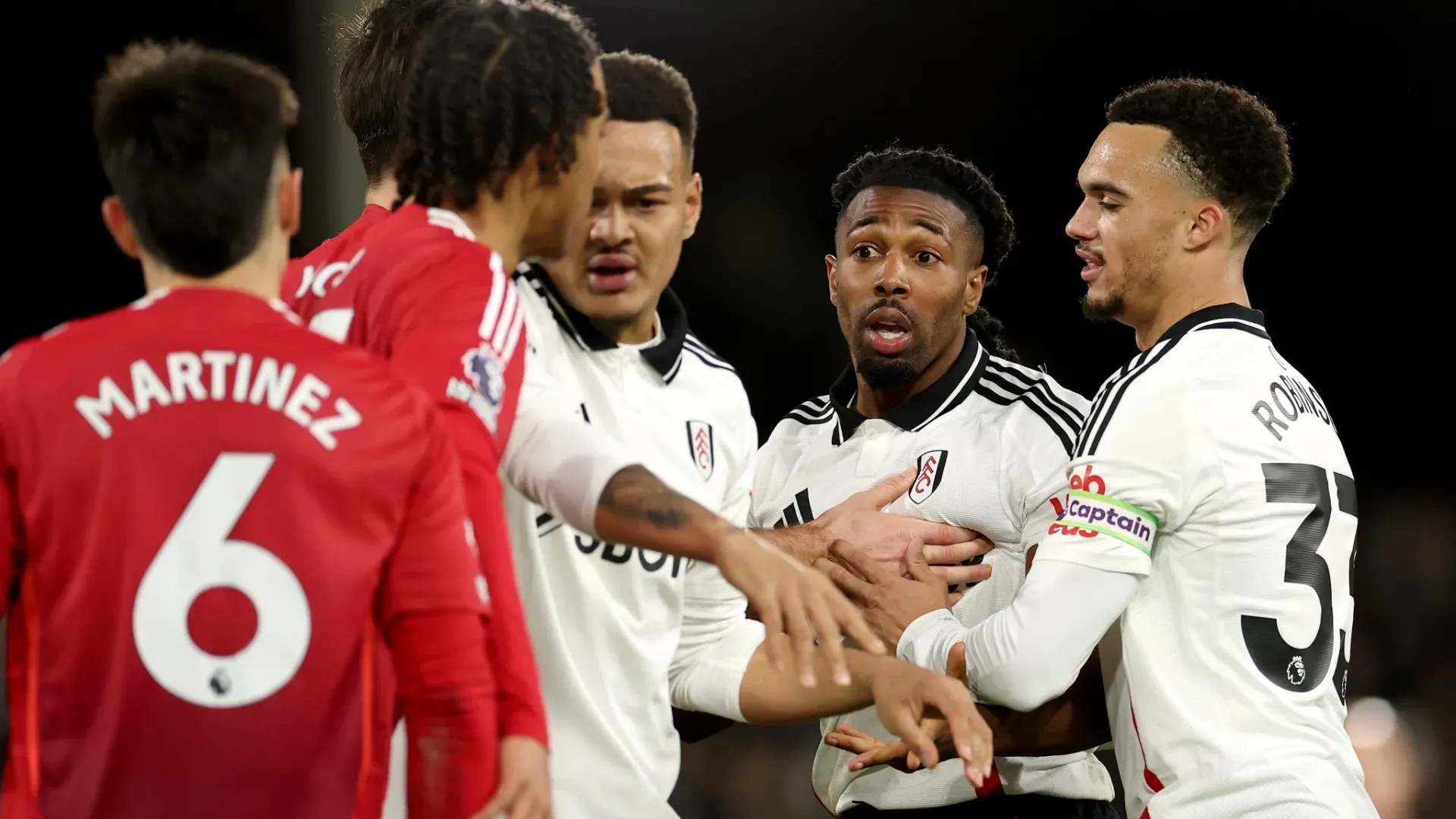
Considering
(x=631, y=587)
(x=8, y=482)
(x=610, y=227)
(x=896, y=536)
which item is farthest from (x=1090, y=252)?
(x=8, y=482)

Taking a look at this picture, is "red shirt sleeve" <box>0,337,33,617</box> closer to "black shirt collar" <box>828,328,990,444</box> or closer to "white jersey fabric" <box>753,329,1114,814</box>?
"white jersey fabric" <box>753,329,1114,814</box>

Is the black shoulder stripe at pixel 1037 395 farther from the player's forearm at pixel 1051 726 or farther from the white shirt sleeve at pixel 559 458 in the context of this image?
the white shirt sleeve at pixel 559 458

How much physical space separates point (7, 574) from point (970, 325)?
2.64 metres

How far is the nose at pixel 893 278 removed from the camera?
3289 millimetres

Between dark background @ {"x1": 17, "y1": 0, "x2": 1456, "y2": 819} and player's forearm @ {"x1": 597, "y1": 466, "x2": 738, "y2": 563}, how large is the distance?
4.82 m

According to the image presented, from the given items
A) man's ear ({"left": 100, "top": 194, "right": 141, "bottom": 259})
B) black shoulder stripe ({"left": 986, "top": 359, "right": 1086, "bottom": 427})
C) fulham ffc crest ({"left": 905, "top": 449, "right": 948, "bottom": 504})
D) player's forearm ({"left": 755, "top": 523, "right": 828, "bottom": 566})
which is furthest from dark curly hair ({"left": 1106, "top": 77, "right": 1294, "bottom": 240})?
man's ear ({"left": 100, "top": 194, "right": 141, "bottom": 259})

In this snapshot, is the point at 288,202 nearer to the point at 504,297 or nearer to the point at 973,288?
the point at 504,297

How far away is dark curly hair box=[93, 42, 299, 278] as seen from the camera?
5.35 ft

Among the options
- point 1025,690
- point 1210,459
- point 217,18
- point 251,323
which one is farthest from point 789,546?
point 217,18

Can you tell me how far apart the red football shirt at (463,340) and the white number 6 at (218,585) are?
0.23 meters

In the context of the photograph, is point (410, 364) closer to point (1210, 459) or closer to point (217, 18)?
point (1210, 459)

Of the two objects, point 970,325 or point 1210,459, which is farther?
point 970,325

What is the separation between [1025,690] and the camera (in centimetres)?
250

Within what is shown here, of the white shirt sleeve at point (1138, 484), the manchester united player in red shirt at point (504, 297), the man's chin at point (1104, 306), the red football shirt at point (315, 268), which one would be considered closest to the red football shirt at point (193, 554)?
the manchester united player in red shirt at point (504, 297)
